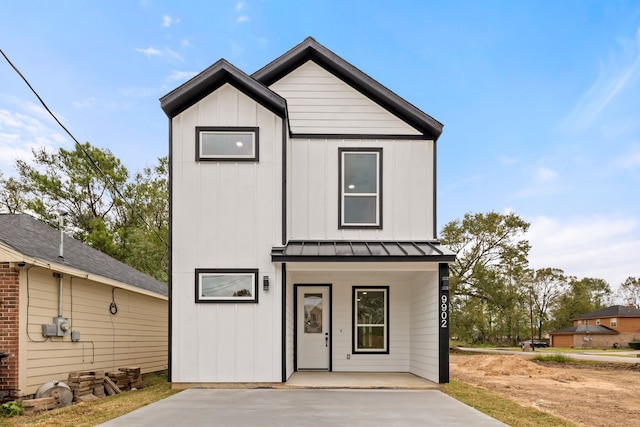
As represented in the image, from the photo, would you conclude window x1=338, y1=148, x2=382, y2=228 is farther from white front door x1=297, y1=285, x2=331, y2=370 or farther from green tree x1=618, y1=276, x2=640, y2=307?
green tree x1=618, y1=276, x2=640, y2=307

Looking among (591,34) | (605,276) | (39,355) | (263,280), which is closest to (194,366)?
(263,280)

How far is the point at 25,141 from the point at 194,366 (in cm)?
2329

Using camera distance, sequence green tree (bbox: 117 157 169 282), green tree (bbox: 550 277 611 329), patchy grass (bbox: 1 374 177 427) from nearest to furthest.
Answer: patchy grass (bbox: 1 374 177 427), green tree (bbox: 117 157 169 282), green tree (bbox: 550 277 611 329)

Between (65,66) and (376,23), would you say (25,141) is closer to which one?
(65,66)

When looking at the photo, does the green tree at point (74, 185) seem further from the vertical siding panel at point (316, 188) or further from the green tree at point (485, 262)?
the green tree at point (485, 262)

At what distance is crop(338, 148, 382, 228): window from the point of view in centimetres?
1082

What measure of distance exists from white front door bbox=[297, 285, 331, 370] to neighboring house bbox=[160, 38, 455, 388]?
0.02 meters

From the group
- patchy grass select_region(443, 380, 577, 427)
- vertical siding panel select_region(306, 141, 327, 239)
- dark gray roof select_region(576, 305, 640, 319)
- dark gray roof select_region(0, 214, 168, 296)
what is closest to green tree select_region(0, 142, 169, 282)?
dark gray roof select_region(0, 214, 168, 296)

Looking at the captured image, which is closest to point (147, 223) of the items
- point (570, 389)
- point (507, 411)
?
point (570, 389)

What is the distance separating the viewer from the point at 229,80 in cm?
972

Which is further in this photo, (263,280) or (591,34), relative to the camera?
(591,34)

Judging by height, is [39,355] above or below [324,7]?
below

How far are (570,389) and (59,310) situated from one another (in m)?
11.9

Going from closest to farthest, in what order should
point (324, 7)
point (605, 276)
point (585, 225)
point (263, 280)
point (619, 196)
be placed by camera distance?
point (263, 280)
point (324, 7)
point (619, 196)
point (585, 225)
point (605, 276)
